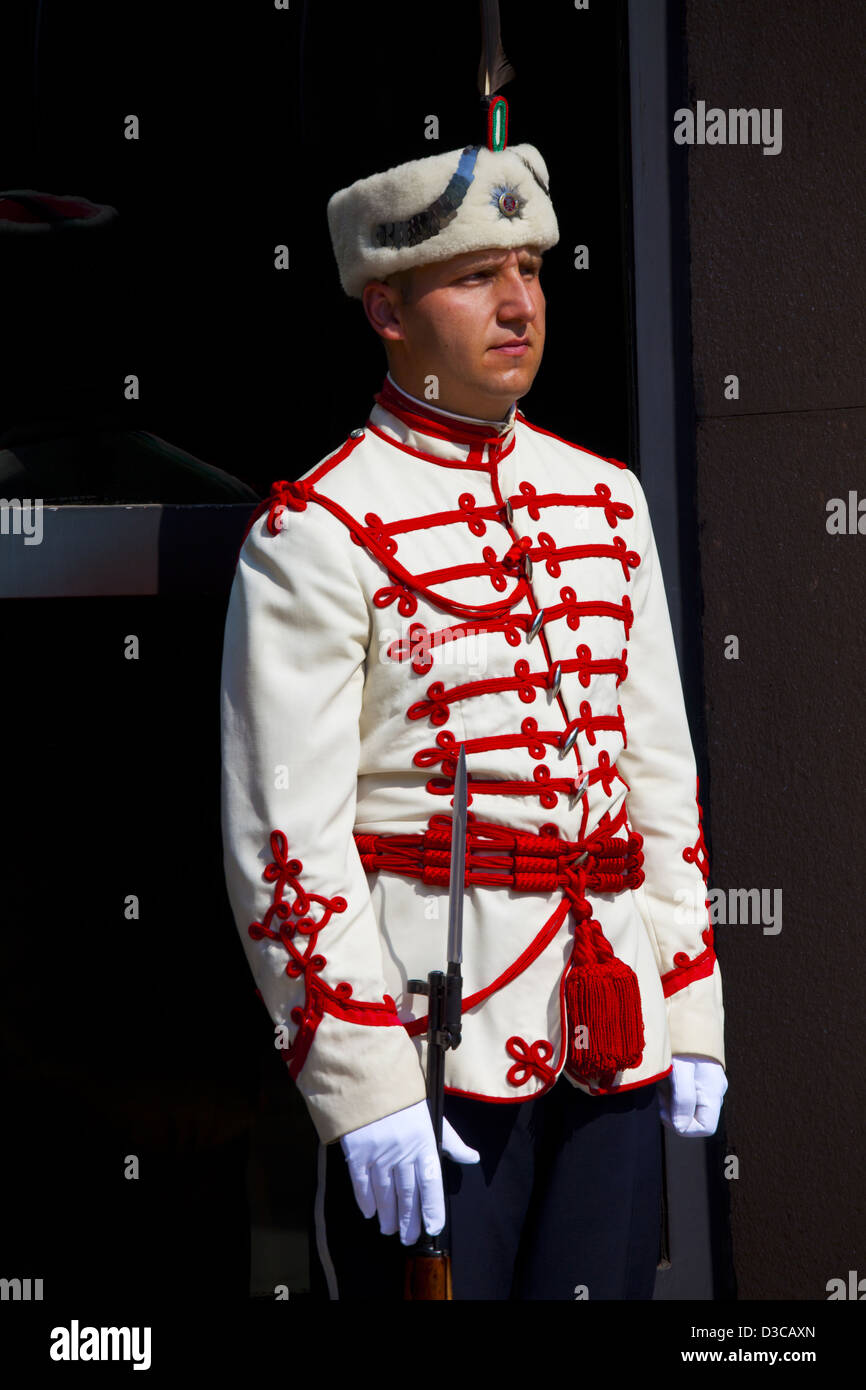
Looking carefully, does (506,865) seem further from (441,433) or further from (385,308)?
(385,308)

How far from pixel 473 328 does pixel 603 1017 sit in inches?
37.9

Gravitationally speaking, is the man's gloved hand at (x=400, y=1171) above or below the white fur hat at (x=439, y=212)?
below

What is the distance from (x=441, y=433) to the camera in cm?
226

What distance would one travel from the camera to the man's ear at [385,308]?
227 centimetres

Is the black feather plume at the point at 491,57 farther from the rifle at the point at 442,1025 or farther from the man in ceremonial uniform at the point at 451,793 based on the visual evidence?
the rifle at the point at 442,1025

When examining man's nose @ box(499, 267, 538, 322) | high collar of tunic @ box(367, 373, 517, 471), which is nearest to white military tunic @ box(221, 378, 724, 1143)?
high collar of tunic @ box(367, 373, 517, 471)

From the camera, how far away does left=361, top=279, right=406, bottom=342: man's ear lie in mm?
2266

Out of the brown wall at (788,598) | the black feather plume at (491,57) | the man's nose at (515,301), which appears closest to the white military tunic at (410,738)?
the man's nose at (515,301)

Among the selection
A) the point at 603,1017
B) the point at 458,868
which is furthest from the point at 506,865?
the point at 603,1017

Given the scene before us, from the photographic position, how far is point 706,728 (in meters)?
2.97

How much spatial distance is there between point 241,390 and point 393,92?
0.61m

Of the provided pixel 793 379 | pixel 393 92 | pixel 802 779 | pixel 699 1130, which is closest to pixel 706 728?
pixel 802 779

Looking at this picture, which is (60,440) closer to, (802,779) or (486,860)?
(486,860)

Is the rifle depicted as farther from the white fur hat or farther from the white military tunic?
the white fur hat
